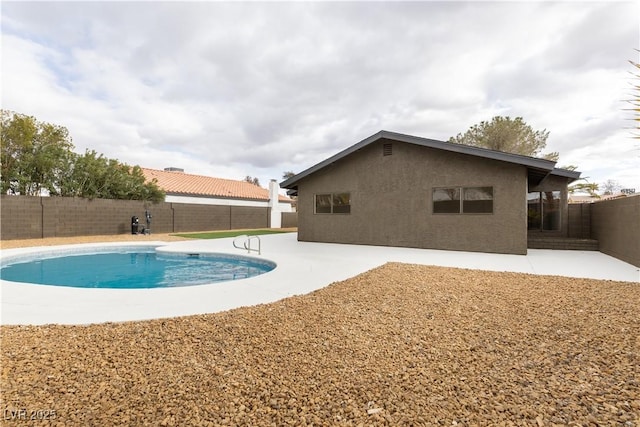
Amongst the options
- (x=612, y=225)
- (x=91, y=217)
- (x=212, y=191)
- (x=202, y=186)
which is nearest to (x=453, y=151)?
(x=612, y=225)

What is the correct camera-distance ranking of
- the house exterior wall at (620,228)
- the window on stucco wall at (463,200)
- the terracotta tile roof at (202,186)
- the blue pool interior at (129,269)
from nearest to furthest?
the blue pool interior at (129,269) → the house exterior wall at (620,228) → the window on stucco wall at (463,200) → the terracotta tile roof at (202,186)

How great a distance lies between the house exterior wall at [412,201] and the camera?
10773mm

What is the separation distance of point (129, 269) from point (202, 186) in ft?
65.1

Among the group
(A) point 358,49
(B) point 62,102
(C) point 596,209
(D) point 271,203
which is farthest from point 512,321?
(D) point 271,203

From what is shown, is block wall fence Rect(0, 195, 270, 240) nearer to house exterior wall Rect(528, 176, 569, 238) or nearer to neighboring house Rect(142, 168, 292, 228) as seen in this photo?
neighboring house Rect(142, 168, 292, 228)

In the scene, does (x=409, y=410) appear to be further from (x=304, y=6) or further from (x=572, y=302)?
(x=304, y=6)

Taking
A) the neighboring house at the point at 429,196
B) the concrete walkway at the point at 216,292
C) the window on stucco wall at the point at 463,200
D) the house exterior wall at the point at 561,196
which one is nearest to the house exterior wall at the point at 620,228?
the concrete walkway at the point at 216,292

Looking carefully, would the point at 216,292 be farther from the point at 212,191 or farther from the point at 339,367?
the point at 212,191

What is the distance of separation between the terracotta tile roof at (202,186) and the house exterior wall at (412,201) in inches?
568

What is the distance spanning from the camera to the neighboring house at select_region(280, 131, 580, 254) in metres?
10.8

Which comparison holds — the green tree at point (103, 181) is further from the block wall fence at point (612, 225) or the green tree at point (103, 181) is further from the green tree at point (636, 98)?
the block wall fence at point (612, 225)

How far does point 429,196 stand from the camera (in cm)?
1200

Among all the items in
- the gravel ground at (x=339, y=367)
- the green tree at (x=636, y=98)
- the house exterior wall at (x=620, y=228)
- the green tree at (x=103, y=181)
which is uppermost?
the green tree at (x=103, y=181)

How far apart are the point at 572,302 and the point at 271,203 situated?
2789 centimetres
